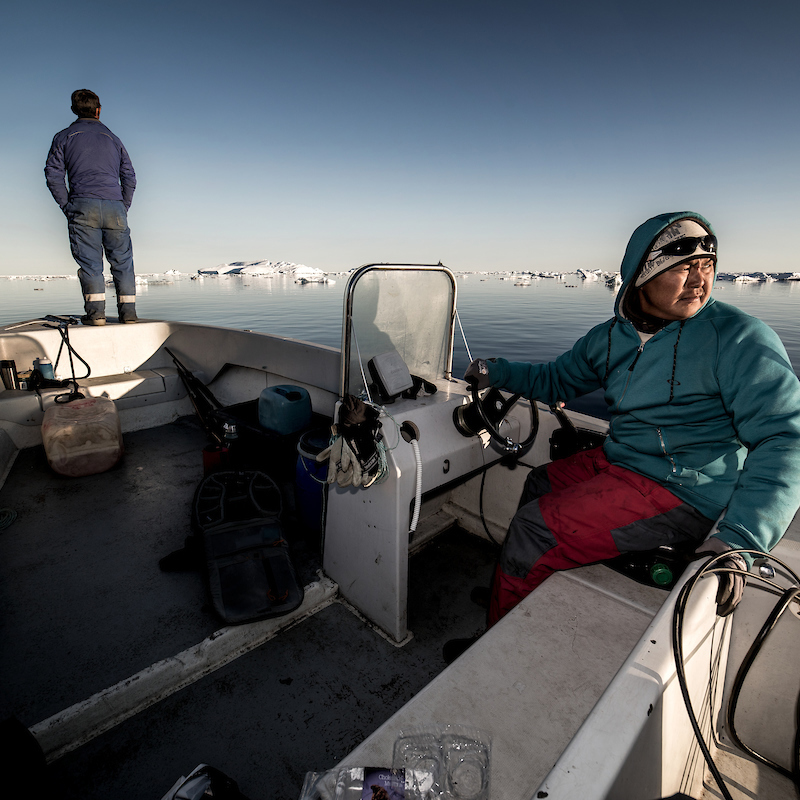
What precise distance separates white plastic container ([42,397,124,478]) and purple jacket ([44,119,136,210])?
7.58 feet

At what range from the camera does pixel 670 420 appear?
1562 millimetres

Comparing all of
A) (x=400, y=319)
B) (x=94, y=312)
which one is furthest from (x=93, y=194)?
(x=400, y=319)

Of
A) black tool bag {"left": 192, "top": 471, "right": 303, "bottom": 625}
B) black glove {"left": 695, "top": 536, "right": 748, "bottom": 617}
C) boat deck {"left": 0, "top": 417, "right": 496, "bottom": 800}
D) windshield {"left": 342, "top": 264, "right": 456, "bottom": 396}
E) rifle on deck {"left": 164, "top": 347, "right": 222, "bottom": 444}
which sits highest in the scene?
windshield {"left": 342, "top": 264, "right": 456, "bottom": 396}

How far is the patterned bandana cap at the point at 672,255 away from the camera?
1.46 metres

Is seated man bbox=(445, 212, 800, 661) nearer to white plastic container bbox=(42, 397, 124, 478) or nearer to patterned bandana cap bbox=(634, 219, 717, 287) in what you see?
patterned bandana cap bbox=(634, 219, 717, 287)

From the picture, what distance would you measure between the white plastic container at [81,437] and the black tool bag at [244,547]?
117 centimetres

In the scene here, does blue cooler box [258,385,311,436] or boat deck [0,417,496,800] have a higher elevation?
blue cooler box [258,385,311,436]

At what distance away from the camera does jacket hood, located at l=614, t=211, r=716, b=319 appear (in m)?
1.52

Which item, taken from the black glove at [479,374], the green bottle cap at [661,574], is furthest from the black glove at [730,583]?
the black glove at [479,374]

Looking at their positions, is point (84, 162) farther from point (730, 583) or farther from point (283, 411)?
point (730, 583)

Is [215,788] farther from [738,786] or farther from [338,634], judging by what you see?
[738,786]

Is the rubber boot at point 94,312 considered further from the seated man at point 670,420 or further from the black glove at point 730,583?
the black glove at point 730,583

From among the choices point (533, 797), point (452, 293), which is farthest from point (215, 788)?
point (452, 293)

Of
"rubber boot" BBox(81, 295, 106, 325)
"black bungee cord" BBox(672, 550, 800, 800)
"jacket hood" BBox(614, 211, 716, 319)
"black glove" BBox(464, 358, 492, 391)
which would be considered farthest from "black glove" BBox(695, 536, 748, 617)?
"rubber boot" BBox(81, 295, 106, 325)
